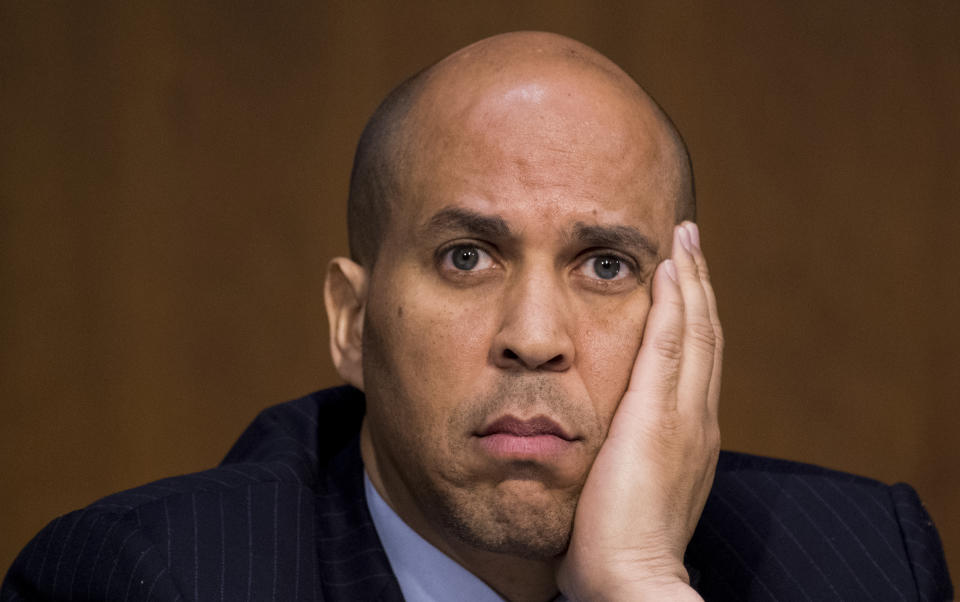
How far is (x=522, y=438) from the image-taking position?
1.62 metres

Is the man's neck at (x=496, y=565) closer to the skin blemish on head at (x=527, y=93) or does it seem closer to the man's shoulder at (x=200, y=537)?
the man's shoulder at (x=200, y=537)

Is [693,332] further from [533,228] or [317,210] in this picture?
[317,210]

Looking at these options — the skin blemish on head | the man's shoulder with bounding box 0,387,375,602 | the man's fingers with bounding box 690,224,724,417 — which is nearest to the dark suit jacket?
the man's shoulder with bounding box 0,387,375,602

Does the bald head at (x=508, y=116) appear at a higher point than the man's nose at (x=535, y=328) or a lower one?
higher

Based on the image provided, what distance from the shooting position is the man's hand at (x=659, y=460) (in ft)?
5.51

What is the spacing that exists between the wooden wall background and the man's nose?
1.35 metres

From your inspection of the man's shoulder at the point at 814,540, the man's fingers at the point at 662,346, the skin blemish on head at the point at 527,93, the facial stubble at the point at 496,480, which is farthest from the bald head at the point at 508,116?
the man's shoulder at the point at 814,540

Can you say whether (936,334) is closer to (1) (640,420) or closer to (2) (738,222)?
(2) (738,222)

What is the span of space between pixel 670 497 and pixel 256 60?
5.40 ft

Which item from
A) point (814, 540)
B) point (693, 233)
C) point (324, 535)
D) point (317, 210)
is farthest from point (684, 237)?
point (317, 210)

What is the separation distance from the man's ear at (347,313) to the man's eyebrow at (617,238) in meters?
0.41

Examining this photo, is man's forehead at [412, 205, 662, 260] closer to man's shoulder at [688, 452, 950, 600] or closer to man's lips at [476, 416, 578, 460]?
man's lips at [476, 416, 578, 460]

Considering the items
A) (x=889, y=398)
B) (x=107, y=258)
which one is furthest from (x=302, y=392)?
(x=889, y=398)

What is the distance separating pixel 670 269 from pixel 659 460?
0.29 m
